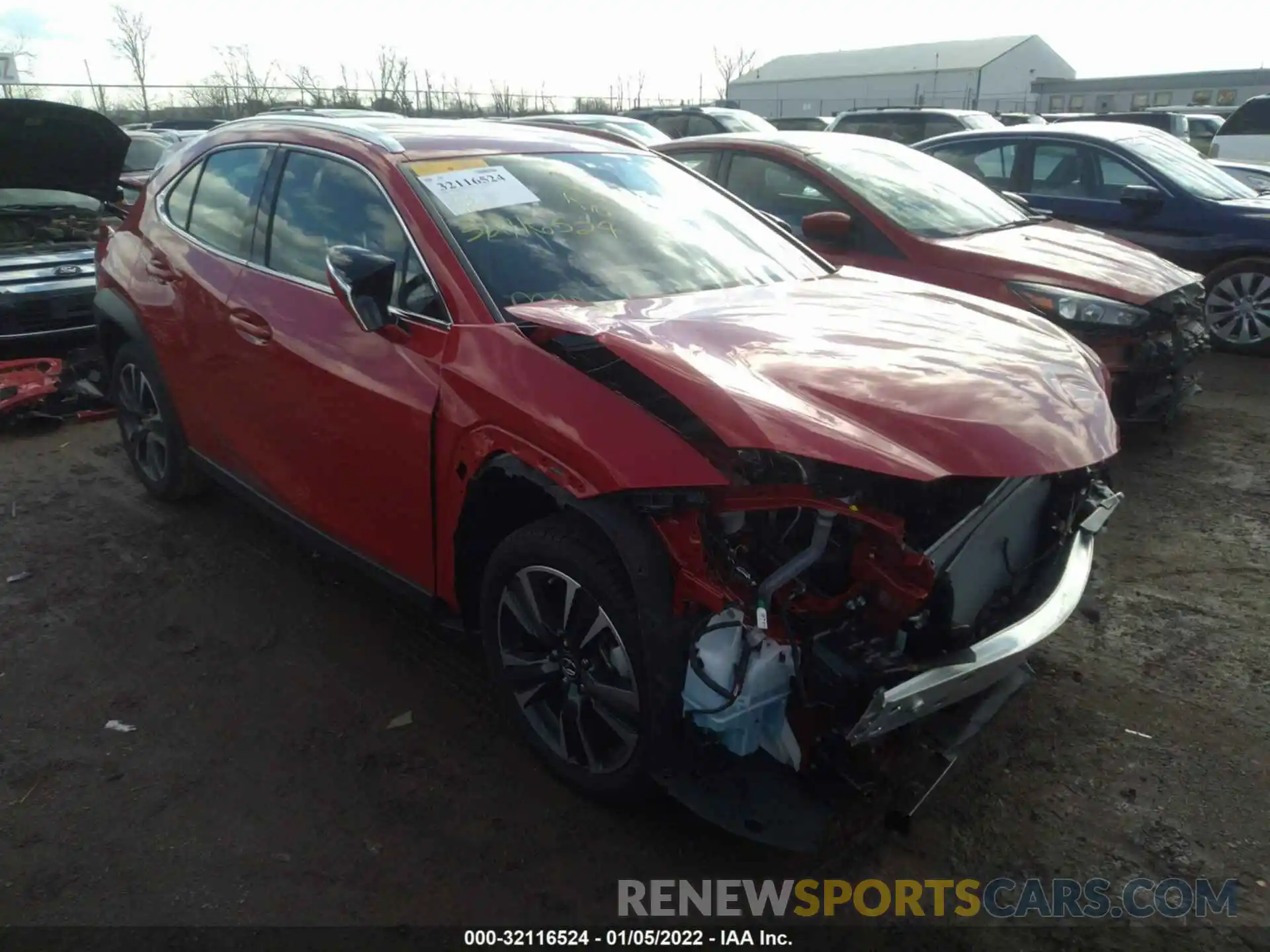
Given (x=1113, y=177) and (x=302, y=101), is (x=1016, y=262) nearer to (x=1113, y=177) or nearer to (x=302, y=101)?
(x=1113, y=177)

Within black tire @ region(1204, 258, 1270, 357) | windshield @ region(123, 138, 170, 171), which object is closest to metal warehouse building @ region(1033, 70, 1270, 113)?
black tire @ region(1204, 258, 1270, 357)

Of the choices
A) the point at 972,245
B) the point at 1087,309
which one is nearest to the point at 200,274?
the point at 972,245

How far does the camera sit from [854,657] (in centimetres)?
240

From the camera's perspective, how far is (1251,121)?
48.9 ft

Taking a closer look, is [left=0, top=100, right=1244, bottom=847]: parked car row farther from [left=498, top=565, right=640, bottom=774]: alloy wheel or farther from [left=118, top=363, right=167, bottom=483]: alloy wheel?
[left=118, top=363, right=167, bottom=483]: alloy wheel

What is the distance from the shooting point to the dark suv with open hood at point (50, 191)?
6023mm

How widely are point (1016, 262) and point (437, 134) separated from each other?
3.59m

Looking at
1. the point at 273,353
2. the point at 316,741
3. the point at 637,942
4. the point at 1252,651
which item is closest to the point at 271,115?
the point at 273,353

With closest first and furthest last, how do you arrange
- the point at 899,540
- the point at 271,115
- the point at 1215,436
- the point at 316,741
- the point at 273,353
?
the point at 899,540 → the point at 316,741 → the point at 273,353 → the point at 271,115 → the point at 1215,436

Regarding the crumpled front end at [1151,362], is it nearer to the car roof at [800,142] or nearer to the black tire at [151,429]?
the car roof at [800,142]

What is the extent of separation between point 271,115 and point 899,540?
361cm

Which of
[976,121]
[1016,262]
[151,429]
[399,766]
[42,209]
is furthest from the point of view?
[976,121]

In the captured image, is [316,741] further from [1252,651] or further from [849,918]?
[1252,651]

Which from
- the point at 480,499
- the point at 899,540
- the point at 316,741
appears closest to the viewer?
the point at 899,540
